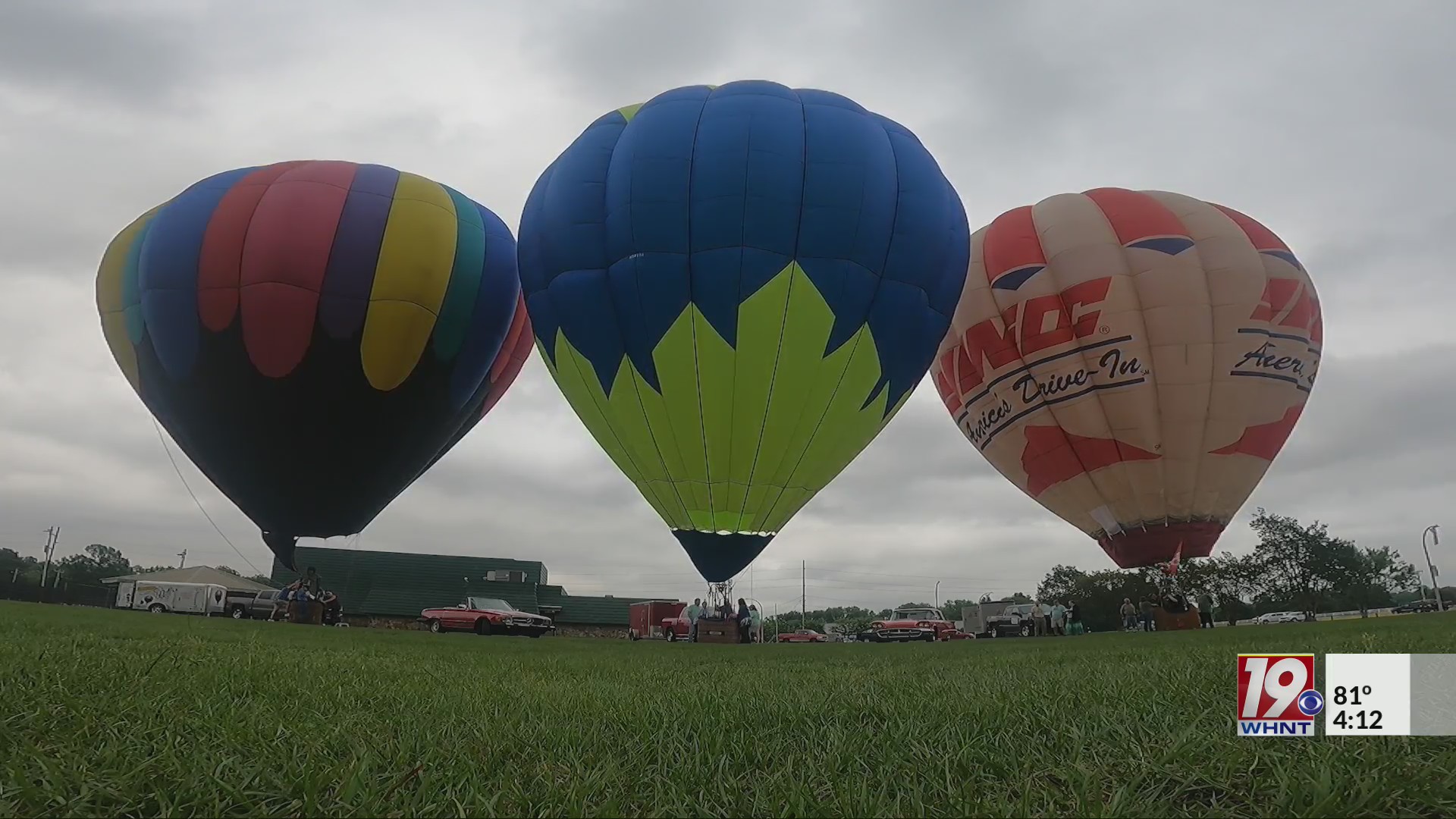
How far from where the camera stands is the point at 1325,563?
58.7 m

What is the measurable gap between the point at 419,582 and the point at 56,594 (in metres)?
16.1

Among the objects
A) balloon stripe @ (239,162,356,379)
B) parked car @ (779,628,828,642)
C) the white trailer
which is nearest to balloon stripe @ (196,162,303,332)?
balloon stripe @ (239,162,356,379)

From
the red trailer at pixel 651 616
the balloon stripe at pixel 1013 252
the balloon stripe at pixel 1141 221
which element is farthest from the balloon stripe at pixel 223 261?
the red trailer at pixel 651 616

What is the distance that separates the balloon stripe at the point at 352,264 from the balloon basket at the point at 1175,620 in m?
16.1

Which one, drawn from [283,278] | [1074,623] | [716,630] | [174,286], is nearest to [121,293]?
[174,286]

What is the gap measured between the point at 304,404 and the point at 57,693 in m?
11.7

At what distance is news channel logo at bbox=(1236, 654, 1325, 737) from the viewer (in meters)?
2.23

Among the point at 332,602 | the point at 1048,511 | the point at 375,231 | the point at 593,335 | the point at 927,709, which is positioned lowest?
the point at 332,602

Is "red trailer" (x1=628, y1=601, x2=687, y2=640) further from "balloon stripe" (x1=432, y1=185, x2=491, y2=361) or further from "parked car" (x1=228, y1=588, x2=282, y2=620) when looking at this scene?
"balloon stripe" (x1=432, y1=185, x2=491, y2=361)

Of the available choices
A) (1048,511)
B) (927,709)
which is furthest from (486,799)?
(1048,511)

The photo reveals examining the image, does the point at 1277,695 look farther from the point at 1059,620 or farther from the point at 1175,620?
the point at 1059,620

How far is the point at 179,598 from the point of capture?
28062 mm

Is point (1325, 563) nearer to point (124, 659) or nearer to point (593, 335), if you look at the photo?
point (593, 335)

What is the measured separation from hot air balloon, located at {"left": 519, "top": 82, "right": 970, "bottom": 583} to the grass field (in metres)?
7.69
